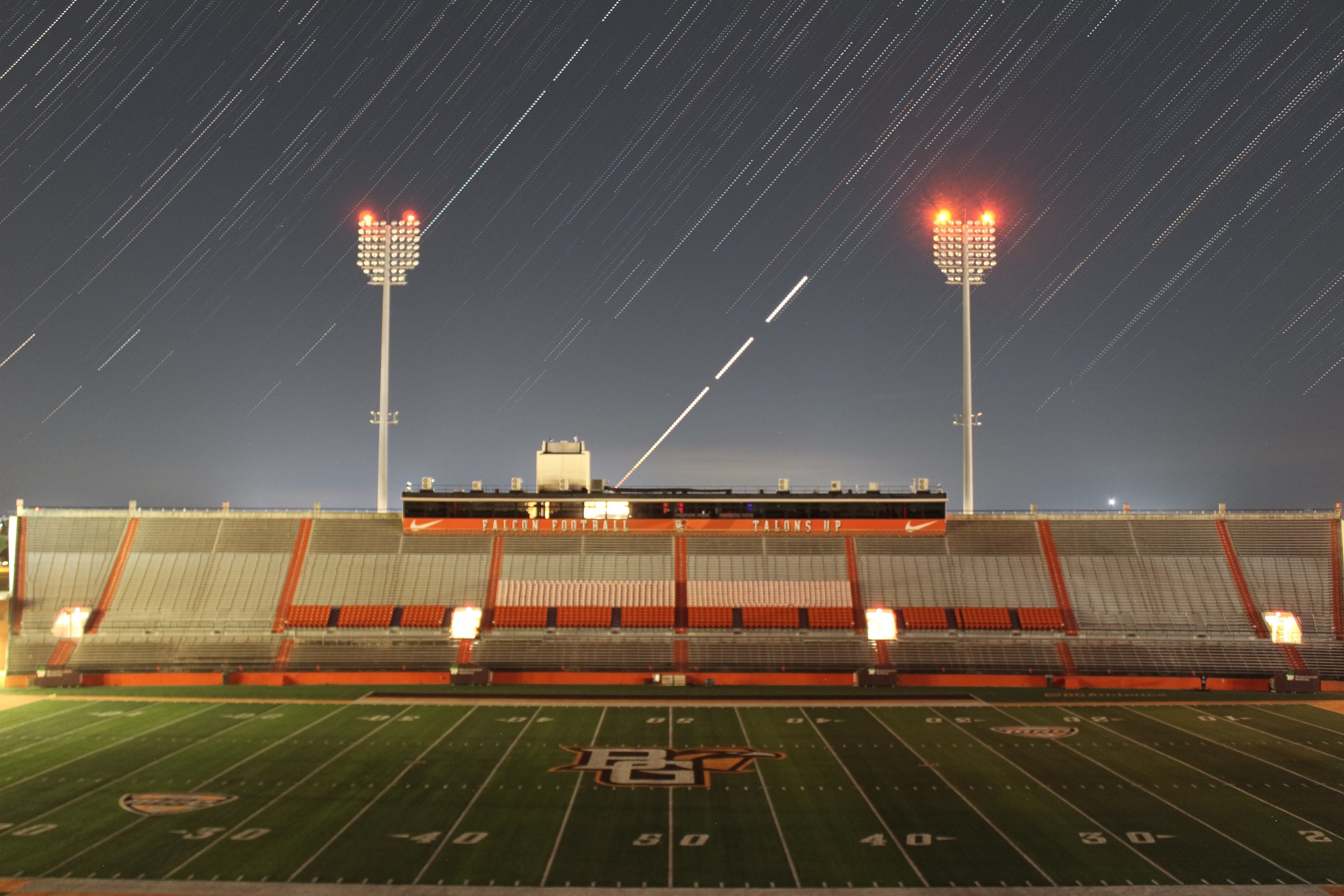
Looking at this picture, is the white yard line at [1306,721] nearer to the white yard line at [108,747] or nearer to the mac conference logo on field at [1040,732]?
the mac conference logo on field at [1040,732]

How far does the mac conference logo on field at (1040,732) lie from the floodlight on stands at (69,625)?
43.5m

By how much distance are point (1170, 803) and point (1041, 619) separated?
23474mm

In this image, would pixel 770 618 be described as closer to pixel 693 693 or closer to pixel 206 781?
pixel 693 693

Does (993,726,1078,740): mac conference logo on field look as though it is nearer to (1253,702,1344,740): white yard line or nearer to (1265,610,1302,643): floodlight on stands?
(1253,702,1344,740): white yard line

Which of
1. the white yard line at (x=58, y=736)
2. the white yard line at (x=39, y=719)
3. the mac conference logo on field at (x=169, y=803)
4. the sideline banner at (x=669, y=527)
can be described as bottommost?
the mac conference logo on field at (x=169, y=803)

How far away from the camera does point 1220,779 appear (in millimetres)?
28734

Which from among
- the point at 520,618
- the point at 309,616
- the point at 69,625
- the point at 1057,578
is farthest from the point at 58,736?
the point at 1057,578

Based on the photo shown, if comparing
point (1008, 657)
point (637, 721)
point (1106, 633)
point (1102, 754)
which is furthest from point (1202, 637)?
Result: point (637, 721)

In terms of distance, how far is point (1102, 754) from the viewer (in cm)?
3169

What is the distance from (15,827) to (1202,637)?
164 ft

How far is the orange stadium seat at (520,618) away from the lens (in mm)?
48500

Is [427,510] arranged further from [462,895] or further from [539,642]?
[462,895]

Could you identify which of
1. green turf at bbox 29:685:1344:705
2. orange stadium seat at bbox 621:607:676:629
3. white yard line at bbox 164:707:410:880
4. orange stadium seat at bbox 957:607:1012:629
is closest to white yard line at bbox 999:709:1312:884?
green turf at bbox 29:685:1344:705

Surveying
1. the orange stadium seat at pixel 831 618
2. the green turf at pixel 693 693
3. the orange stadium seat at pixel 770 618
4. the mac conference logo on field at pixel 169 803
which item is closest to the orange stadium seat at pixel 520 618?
the green turf at pixel 693 693
